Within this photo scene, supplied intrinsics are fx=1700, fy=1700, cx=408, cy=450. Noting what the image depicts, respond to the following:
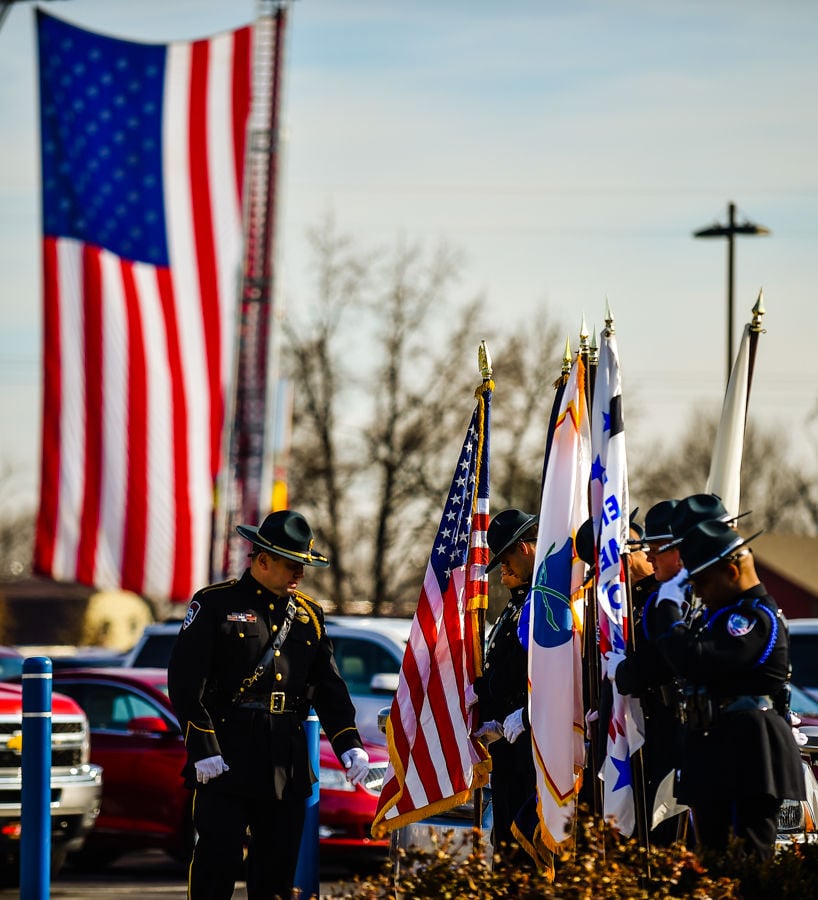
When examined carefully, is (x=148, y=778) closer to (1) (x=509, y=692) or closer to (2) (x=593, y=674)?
(1) (x=509, y=692)

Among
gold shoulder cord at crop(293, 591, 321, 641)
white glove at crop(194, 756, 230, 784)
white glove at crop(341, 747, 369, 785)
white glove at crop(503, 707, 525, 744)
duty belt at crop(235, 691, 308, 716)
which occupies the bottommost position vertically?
white glove at crop(341, 747, 369, 785)

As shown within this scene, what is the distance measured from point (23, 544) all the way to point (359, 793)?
8557 cm

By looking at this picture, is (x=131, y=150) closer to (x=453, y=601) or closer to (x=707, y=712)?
(x=453, y=601)

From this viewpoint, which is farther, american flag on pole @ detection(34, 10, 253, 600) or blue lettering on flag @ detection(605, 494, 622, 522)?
american flag on pole @ detection(34, 10, 253, 600)

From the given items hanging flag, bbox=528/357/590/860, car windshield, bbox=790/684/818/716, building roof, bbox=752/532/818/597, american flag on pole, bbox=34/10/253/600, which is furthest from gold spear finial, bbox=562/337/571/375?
building roof, bbox=752/532/818/597

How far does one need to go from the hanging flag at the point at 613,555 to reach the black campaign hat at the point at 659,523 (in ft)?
1.24

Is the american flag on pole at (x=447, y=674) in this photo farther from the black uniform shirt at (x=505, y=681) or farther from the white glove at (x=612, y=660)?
the white glove at (x=612, y=660)

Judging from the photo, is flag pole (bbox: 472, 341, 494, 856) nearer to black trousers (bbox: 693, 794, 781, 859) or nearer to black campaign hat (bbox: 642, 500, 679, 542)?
black campaign hat (bbox: 642, 500, 679, 542)

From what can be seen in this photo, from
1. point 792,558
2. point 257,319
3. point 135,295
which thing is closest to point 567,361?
point 135,295

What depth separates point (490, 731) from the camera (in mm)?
7395

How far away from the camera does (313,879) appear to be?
25.4 feet

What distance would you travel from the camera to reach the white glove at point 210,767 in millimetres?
6762

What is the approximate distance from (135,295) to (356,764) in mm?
14197

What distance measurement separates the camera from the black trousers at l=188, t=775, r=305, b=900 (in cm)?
687
